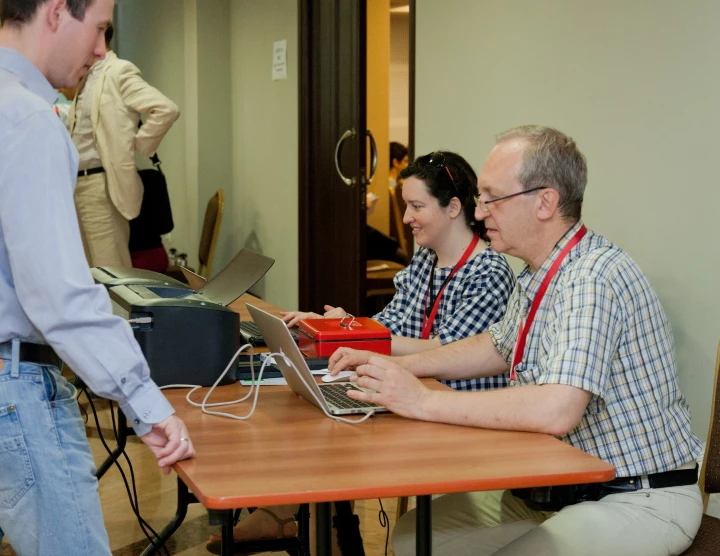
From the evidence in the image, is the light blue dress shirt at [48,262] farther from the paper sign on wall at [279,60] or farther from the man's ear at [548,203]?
the paper sign on wall at [279,60]

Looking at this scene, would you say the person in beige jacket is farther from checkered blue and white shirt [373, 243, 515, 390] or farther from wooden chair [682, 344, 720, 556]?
wooden chair [682, 344, 720, 556]

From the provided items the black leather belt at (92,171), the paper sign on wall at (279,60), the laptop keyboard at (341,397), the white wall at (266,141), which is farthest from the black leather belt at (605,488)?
the paper sign on wall at (279,60)

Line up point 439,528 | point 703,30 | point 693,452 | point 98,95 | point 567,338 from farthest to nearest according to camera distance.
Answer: point 98,95 < point 703,30 < point 439,528 < point 693,452 < point 567,338

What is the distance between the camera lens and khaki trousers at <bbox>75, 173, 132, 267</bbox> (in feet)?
15.8

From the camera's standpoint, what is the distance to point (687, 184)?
2.61m

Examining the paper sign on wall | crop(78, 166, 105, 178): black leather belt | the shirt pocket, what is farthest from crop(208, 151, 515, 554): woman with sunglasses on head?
the paper sign on wall

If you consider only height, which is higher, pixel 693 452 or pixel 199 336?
pixel 199 336

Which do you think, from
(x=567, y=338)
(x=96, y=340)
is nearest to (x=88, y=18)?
(x=96, y=340)

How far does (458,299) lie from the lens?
102 inches

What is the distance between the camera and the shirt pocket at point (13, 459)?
1.47m

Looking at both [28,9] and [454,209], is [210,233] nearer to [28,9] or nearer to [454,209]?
[454,209]

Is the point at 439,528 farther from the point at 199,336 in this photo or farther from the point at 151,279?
the point at 151,279

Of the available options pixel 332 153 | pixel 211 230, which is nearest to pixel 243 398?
pixel 332 153

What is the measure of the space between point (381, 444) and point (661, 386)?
608 millimetres
